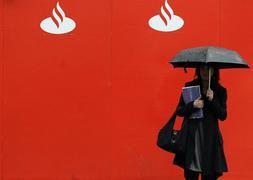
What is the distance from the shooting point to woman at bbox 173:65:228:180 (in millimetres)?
5656

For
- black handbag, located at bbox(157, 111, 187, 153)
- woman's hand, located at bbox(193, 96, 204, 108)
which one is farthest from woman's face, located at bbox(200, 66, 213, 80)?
black handbag, located at bbox(157, 111, 187, 153)

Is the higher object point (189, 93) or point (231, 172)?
point (189, 93)

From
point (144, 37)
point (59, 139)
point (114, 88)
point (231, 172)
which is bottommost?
point (231, 172)

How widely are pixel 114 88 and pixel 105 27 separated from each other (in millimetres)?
772

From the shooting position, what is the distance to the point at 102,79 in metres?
7.14

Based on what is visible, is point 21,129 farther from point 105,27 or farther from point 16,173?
point 105,27

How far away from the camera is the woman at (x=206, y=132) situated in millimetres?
5656

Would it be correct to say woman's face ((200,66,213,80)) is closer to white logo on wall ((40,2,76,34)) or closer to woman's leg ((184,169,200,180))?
woman's leg ((184,169,200,180))

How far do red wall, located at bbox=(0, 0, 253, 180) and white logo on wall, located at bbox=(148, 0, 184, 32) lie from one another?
2.5 inches

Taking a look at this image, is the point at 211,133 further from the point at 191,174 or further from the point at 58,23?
the point at 58,23

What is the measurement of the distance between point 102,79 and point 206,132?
1870 millimetres

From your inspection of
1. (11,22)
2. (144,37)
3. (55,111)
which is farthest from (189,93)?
(11,22)

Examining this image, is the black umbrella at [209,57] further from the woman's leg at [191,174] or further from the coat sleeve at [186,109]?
the woman's leg at [191,174]

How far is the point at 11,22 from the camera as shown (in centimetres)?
713
